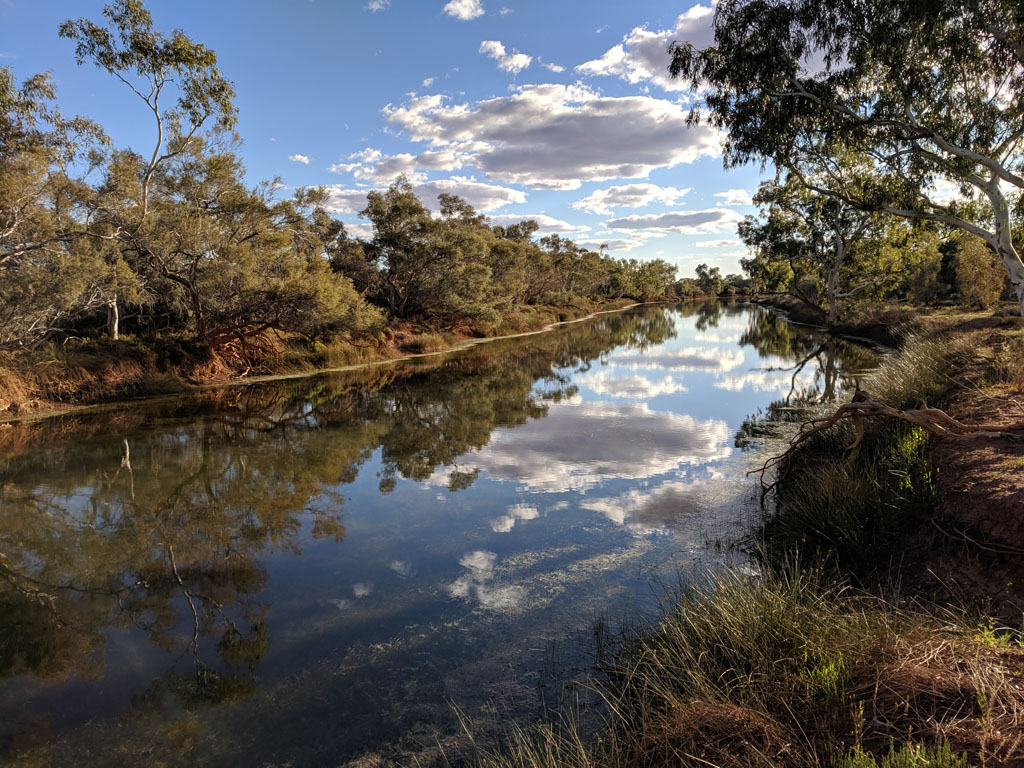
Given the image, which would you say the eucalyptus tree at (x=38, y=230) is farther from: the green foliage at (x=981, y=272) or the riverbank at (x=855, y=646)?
the green foliage at (x=981, y=272)

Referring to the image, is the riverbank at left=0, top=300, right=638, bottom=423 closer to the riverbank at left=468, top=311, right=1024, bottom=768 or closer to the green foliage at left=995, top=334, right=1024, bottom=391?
the riverbank at left=468, top=311, right=1024, bottom=768

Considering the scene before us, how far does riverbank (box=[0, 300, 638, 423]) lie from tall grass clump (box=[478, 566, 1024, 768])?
727 inches

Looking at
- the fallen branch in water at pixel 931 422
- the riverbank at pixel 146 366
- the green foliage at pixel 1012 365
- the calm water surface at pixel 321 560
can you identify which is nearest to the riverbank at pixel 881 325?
the calm water surface at pixel 321 560

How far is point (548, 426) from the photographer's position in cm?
1598

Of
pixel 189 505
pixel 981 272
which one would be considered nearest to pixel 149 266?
pixel 189 505

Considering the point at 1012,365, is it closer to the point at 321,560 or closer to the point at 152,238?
the point at 321,560

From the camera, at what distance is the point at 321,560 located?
7816mm

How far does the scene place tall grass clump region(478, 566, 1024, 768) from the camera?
289cm

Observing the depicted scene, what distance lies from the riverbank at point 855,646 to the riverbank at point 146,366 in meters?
18.4

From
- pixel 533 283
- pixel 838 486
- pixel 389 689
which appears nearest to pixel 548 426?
pixel 838 486

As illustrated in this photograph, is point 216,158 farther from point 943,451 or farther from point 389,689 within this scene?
point 943,451

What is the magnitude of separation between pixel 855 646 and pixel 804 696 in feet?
1.74

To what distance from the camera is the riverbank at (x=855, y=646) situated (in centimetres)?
304

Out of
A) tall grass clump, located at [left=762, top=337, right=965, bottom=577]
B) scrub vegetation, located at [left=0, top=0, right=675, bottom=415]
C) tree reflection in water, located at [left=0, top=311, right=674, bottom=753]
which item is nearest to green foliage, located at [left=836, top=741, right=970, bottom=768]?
tall grass clump, located at [left=762, top=337, right=965, bottom=577]
